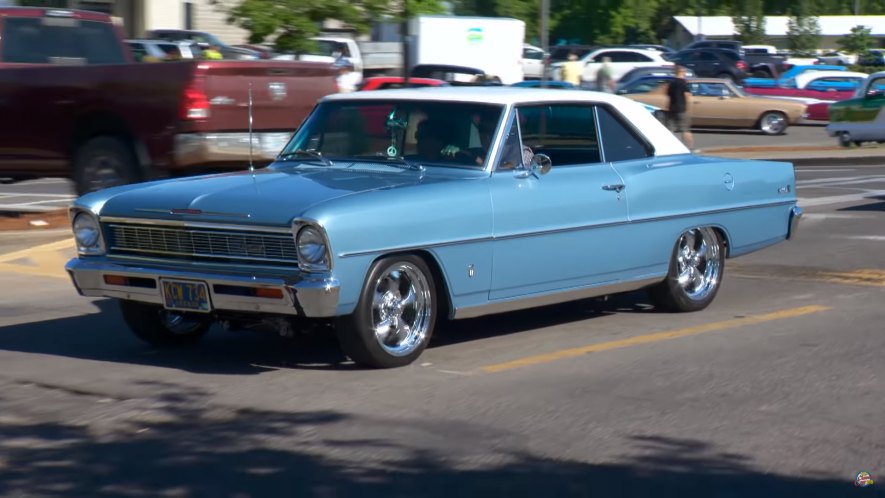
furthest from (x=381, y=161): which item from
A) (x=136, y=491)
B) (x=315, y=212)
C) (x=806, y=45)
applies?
(x=806, y=45)

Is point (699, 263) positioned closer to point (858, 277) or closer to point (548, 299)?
point (548, 299)

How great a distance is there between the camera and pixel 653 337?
8391 mm

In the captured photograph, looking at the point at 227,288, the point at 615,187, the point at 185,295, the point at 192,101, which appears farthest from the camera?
the point at 192,101

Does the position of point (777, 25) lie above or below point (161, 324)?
above

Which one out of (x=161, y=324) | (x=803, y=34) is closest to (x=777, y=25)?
(x=803, y=34)

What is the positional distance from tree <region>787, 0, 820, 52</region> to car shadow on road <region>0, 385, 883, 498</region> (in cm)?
6848

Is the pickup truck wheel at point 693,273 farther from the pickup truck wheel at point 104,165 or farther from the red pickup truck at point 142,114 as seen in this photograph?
the pickup truck wheel at point 104,165

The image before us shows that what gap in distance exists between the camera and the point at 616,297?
10023mm

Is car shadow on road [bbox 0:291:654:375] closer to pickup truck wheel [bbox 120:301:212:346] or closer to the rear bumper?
pickup truck wheel [bbox 120:301:212:346]

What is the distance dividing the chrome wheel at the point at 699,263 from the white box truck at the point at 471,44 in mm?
32467

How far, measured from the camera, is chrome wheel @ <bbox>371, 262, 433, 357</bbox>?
281 inches

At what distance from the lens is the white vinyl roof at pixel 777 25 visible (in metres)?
76.4

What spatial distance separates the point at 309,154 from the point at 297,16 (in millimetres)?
13273

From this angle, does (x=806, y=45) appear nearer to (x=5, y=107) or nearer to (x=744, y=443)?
(x=5, y=107)
